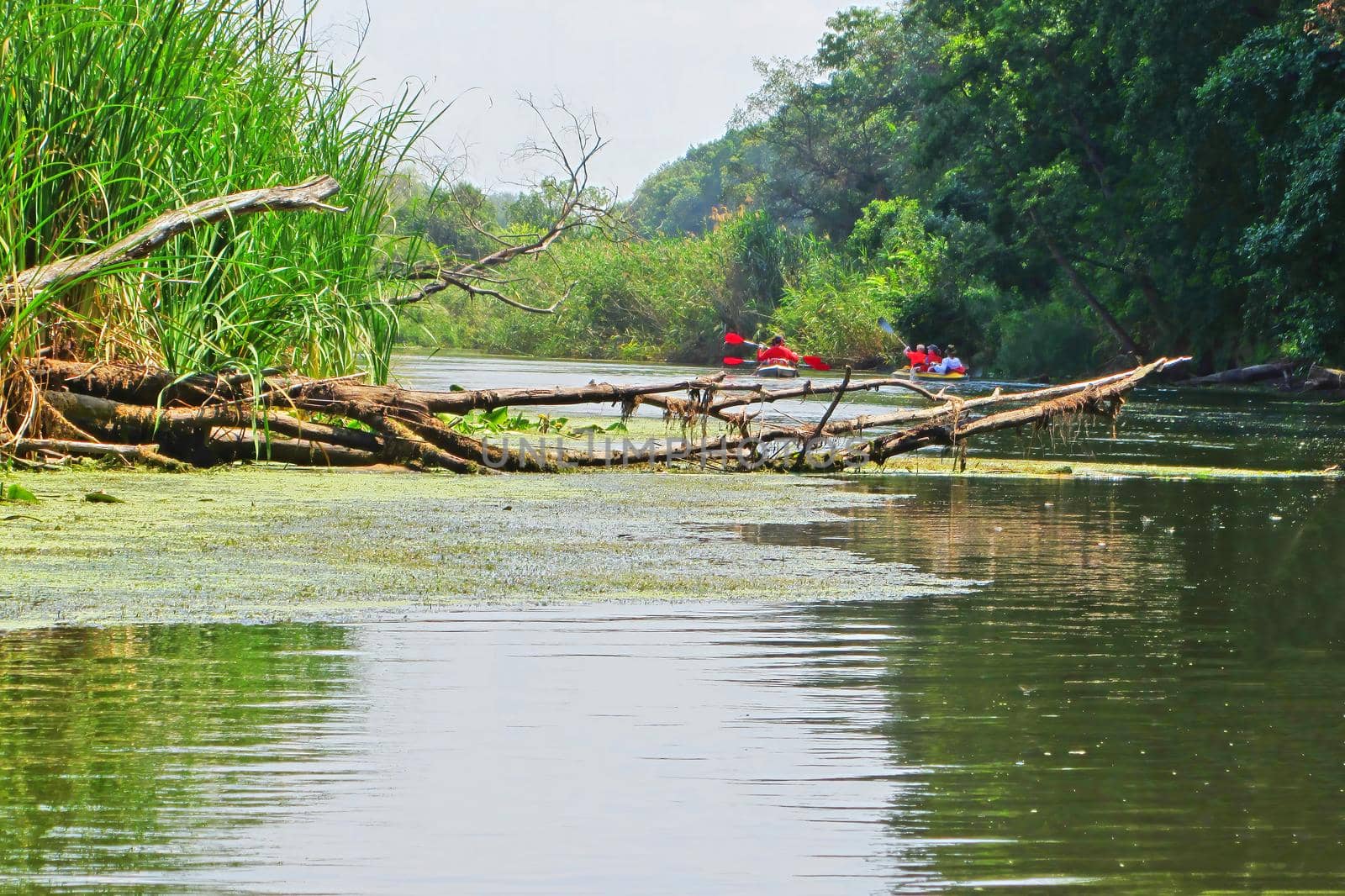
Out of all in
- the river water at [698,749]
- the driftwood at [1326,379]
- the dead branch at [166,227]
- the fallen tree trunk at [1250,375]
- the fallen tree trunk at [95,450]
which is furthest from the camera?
the fallen tree trunk at [1250,375]

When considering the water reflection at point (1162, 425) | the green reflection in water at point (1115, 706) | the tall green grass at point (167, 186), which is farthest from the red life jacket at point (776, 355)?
the green reflection in water at point (1115, 706)

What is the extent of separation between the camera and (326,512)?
7.49 meters

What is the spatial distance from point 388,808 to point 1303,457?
38.2 ft

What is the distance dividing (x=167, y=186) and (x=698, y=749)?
20.1ft

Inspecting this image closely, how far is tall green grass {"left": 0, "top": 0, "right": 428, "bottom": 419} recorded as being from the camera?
807 centimetres

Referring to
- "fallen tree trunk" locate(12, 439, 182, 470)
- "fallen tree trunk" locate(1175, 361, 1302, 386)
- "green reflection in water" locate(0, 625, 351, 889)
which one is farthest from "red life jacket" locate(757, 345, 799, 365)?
"fallen tree trunk" locate(1175, 361, 1302, 386)

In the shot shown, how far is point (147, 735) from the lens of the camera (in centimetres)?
336

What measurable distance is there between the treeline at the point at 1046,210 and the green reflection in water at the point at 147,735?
1895 cm

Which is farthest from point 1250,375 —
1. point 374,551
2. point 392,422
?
point 374,551

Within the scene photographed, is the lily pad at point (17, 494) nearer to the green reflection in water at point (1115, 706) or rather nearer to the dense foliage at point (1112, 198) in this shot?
the green reflection in water at point (1115, 706)

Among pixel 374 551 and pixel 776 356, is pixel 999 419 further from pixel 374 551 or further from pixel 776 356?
pixel 374 551

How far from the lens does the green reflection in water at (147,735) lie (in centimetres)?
268

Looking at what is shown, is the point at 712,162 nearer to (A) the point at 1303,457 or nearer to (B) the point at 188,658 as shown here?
(A) the point at 1303,457

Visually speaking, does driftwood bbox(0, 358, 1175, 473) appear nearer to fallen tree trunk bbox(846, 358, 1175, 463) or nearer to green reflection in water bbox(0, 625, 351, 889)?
fallen tree trunk bbox(846, 358, 1175, 463)
